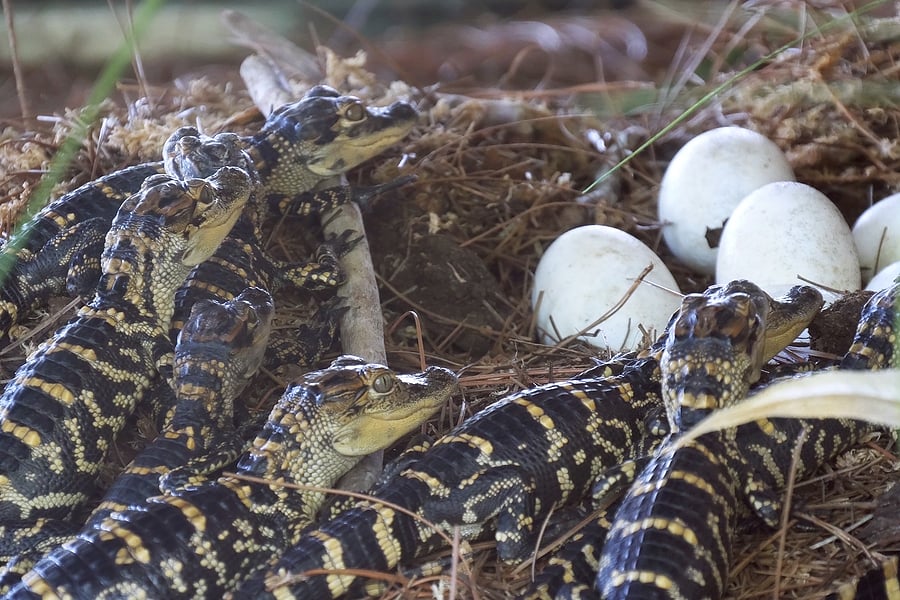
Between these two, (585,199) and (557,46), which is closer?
(585,199)

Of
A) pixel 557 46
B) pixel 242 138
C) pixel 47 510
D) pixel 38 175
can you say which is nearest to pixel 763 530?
pixel 47 510

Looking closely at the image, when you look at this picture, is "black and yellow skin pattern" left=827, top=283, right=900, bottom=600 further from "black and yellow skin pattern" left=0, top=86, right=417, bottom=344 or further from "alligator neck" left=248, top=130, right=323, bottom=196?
"alligator neck" left=248, top=130, right=323, bottom=196

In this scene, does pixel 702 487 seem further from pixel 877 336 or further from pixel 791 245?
pixel 791 245

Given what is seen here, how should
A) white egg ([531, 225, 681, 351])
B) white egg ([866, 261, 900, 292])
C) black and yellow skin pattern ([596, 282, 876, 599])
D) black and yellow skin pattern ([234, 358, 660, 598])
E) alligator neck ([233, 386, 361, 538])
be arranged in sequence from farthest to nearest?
white egg ([531, 225, 681, 351]) → white egg ([866, 261, 900, 292]) → alligator neck ([233, 386, 361, 538]) → black and yellow skin pattern ([234, 358, 660, 598]) → black and yellow skin pattern ([596, 282, 876, 599])

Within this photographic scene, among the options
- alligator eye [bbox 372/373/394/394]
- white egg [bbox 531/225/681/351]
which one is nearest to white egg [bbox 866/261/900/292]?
white egg [bbox 531/225/681/351]

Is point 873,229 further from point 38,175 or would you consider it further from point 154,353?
point 38,175

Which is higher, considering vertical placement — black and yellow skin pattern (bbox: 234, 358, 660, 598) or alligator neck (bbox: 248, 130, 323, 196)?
alligator neck (bbox: 248, 130, 323, 196)

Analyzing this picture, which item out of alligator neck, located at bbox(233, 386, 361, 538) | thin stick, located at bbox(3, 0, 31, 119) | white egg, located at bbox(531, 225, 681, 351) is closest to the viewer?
alligator neck, located at bbox(233, 386, 361, 538)

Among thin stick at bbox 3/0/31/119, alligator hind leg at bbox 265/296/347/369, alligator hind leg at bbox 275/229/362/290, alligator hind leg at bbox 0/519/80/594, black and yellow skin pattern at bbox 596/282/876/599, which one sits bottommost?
black and yellow skin pattern at bbox 596/282/876/599

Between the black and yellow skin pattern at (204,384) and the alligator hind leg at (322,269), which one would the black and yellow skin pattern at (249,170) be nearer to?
the alligator hind leg at (322,269)
